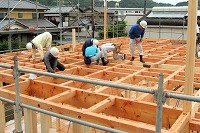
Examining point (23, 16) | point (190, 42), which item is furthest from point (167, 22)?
point (190, 42)

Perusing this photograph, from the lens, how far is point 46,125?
352 centimetres

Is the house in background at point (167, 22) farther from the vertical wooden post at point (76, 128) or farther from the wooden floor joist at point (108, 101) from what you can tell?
the vertical wooden post at point (76, 128)

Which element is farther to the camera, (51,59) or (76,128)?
(51,59)

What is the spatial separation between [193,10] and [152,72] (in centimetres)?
260

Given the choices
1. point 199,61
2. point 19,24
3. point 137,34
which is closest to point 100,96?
point 137,34

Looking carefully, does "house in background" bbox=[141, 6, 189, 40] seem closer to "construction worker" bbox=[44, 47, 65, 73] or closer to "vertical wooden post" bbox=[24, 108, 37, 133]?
"construction worker" bbox=[44, 47, 65, 73]

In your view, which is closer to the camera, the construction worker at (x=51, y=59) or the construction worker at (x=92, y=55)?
the construction worker at (x=51, y=59)

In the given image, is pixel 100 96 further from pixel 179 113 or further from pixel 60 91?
pixel 179 113

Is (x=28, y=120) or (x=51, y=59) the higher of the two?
(x=51, y=59)

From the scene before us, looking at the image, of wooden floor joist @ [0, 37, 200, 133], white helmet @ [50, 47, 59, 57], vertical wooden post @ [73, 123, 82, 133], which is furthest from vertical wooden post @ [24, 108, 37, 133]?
white helmet @ [50, 47, 59, 57]

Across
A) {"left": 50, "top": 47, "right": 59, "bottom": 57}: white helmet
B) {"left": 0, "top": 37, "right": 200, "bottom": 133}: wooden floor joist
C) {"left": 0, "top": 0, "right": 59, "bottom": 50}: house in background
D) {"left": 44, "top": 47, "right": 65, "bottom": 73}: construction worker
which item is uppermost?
{"left": 0, "top": 0, "right": 59, "bottom": 50}: house in background

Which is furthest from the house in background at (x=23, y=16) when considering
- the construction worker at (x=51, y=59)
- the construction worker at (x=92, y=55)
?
the construction worker at (x=51, y=59)

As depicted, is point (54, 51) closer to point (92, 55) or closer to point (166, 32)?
point (92, 55)

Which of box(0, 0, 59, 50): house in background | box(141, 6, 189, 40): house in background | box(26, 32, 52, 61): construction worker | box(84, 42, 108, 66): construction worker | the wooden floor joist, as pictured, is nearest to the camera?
the wooden floor joist
